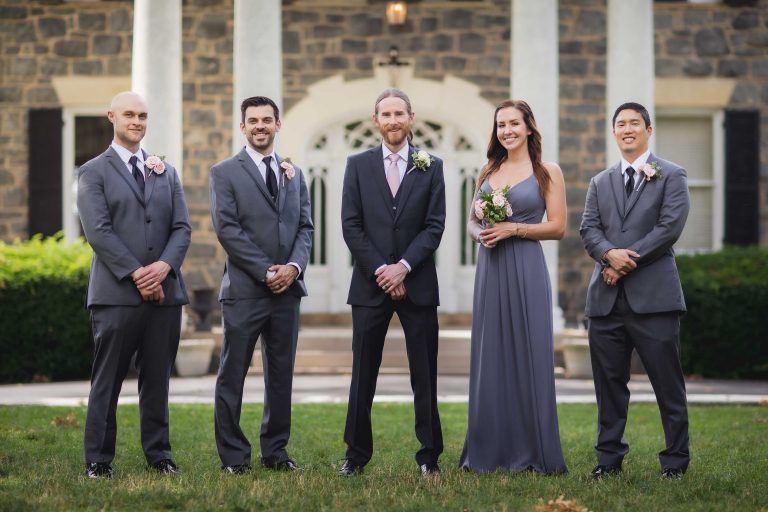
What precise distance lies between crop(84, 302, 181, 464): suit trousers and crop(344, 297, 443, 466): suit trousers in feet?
3.42

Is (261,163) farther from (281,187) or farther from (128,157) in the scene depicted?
(128,157)

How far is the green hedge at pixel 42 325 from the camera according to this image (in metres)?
11.8

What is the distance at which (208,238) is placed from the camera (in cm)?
1522

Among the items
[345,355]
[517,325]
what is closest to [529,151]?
[517,325]

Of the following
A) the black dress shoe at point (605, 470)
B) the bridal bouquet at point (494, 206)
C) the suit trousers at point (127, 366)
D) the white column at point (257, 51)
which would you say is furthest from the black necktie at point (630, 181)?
the white column at point (257, 51)

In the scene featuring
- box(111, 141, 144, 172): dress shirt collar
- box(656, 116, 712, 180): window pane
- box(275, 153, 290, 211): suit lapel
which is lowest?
box(275, 153, 290, 211): suit lapel

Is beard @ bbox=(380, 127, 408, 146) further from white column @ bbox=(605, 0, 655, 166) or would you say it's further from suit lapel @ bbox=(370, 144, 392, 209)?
white column @ bbox=(605, 0, 655, 166)

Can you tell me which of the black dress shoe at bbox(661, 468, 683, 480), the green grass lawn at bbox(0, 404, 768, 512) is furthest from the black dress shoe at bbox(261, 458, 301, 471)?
the black dress shoe at bbox(661, 468, 683, 480)

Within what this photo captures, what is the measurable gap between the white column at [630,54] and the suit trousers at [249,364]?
6749 mm

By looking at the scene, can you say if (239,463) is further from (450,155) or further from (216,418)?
(450,155)

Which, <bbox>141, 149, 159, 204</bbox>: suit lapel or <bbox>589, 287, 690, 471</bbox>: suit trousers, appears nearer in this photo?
<bbox>589, 287, 690, 471</bbox>: suit trousers

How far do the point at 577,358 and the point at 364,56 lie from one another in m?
5.41

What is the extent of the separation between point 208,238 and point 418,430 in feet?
30.7

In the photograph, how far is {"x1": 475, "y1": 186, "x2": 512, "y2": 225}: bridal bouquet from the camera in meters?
6.30
